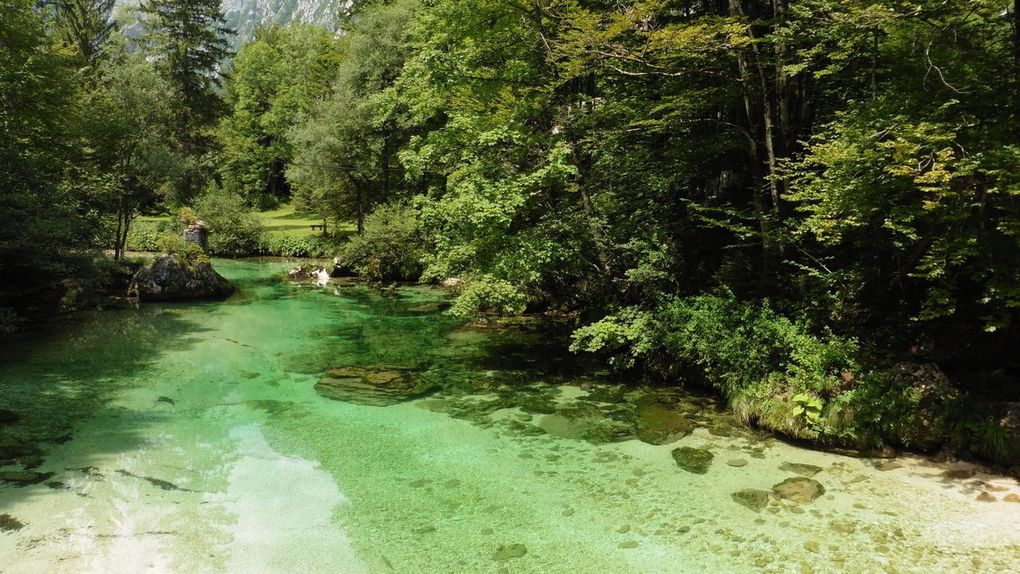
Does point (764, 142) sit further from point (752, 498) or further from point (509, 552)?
point (509, 552)

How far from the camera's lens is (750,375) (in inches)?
343

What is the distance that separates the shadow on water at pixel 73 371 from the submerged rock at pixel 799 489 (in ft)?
28.7

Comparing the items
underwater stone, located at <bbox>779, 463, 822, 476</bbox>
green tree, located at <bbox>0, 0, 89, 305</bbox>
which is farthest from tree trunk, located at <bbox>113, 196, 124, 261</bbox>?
underwater stone, located at <bbox>779, 463, 822, 476</bbox>

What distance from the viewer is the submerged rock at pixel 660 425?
324 inches

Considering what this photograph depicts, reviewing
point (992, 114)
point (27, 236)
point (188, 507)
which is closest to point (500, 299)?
point (188, 507)

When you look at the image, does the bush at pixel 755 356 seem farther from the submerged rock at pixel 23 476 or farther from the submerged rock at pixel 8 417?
the submerged rock at pixel 8 417

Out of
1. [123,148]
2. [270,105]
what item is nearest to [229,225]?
[123,148]

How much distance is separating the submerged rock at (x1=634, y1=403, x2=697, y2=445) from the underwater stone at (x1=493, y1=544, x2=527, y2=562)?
3.18 m

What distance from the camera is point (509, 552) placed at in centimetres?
551

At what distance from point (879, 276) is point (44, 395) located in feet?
46.0

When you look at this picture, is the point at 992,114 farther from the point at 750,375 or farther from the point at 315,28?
the point at 315,28

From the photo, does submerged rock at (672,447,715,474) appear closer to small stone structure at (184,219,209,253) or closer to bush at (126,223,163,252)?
small stone structure at (184,219,209,253)

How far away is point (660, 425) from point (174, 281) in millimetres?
18546

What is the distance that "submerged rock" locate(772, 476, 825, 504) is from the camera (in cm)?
628
